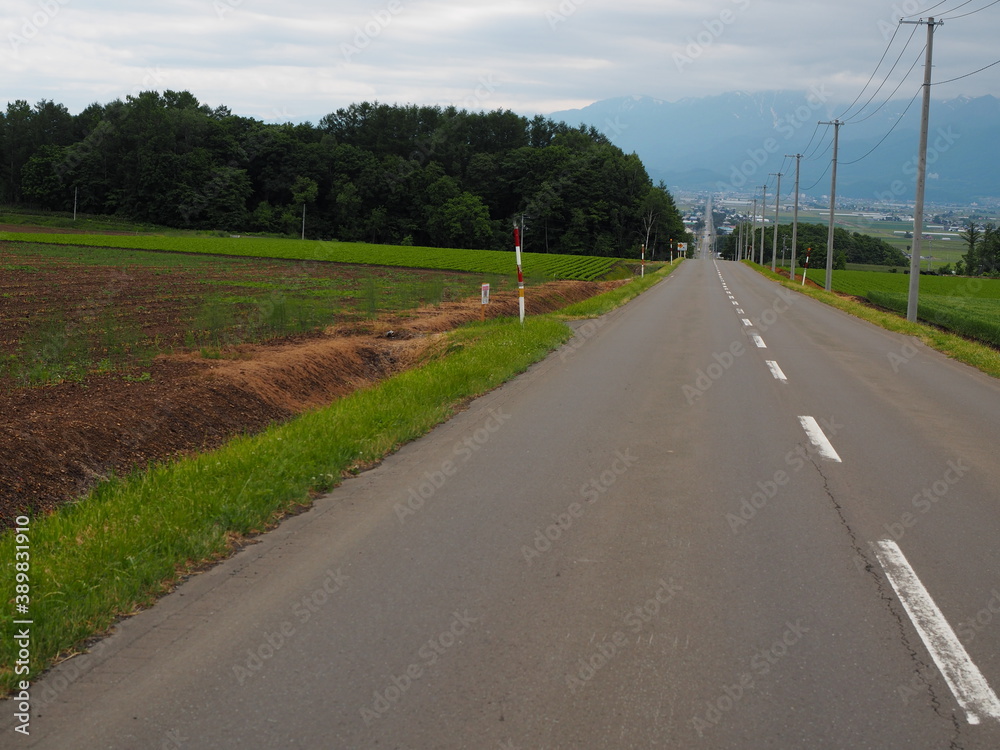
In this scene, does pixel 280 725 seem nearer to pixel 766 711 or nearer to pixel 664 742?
pixel 664 742

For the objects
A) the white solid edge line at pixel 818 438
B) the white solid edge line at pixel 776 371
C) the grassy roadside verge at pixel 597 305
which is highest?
the grassy roadside verge at pixel 597 305

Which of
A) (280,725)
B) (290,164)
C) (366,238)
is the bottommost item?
(280,725)

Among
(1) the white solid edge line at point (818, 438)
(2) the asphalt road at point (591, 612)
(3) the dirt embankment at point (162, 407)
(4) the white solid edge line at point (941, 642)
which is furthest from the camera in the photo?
(1) the white solid edge line at point (818, 438)

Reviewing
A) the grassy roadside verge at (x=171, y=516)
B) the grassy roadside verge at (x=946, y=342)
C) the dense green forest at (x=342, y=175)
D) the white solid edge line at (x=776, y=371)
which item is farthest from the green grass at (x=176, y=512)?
the dense green forest at (x=342, y=175)

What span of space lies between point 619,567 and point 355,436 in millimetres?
3816

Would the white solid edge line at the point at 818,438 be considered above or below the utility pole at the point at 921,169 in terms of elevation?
below

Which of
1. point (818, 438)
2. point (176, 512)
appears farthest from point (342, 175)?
point (176, 512)

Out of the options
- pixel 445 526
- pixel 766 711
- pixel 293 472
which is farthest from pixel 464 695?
pixel 293 472

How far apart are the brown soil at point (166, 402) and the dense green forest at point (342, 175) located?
89663 millimetres

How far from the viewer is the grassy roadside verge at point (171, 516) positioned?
14.0 ft

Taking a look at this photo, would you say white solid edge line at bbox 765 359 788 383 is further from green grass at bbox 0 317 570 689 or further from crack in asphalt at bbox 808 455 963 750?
crack in asphalt at bbox 808 455 963 750

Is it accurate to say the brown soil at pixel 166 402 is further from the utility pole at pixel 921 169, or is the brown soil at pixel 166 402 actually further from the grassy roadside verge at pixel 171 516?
the utility pole at pixel 921 169

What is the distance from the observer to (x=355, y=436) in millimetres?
8219

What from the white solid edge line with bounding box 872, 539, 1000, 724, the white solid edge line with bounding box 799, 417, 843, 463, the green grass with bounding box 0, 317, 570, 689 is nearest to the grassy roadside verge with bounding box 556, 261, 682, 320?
the white solid edge line with bounding box 799, 417, 843, 463
